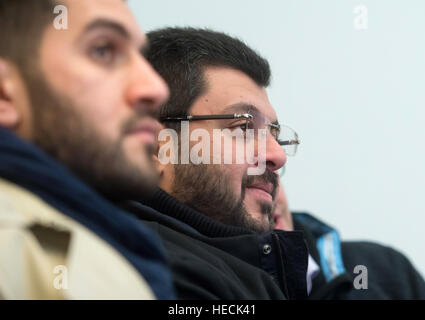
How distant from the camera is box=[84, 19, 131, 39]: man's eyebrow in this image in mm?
857

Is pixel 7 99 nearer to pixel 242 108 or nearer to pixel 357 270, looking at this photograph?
pixel 242 108

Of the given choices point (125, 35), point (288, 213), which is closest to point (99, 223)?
point (125, 35)

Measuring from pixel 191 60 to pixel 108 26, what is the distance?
654 millimetres

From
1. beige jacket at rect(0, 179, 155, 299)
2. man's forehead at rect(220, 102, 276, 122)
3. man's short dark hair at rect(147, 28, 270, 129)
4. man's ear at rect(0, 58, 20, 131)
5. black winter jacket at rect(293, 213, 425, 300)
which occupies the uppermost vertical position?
man's short dark hair at rect(147, 28, 270, 129)

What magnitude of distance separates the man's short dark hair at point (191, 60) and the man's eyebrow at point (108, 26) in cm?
58

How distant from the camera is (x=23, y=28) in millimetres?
839

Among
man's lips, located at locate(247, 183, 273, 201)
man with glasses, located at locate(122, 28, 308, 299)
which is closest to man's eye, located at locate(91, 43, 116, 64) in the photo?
man with glasses, located at locate(122, 28, 308, 299)

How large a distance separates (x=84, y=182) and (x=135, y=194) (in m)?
0.07

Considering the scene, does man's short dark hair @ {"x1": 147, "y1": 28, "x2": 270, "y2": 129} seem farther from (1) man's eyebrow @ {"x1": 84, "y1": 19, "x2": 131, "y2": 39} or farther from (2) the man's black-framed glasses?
(1) man's eyebrow @ {"x1": 84, "y1": 19, "x2": 131, "y2": 39}

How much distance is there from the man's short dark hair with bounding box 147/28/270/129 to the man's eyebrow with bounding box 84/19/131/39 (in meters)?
0.58

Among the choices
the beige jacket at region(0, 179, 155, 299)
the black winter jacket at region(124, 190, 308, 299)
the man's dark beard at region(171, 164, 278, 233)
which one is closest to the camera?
the beige jacket at region(0, 179, 155, 299)

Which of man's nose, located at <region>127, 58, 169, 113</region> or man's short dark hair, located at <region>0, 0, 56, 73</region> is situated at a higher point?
man's short dark hair, located at <region>0, 0, 56, 73</region>

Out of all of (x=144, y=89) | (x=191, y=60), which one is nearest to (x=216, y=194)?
(x=191, y=60)

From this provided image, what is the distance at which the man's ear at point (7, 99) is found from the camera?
80 centimetres
